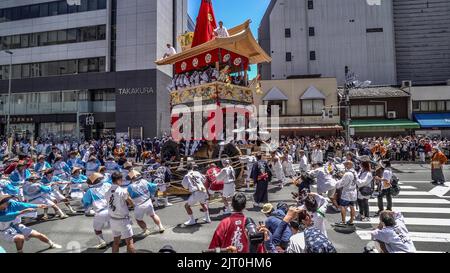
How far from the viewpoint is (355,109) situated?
33188mm

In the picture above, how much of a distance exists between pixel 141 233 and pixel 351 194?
5.61 meters

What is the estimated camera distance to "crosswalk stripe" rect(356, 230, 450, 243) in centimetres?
664

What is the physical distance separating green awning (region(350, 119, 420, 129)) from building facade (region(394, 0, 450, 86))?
11.9 metres

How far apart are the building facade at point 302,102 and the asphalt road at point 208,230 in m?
21.7

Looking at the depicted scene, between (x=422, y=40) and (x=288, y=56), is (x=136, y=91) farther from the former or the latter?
(x=422, y=40)

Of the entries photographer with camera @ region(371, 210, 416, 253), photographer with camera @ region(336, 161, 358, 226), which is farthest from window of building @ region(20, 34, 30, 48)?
photographer with camera @ region(371, 210, 416, 253)

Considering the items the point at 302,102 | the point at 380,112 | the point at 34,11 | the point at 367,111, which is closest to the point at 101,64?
the point at 34,11

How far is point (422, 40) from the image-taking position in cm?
4025

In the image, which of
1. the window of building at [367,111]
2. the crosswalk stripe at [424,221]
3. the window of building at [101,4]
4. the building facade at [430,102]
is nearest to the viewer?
the crosswalk stripe at [424,221]

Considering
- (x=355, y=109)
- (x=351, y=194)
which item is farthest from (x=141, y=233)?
(x=355, y=109)

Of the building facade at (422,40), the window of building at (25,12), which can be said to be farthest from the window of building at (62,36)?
the building facade at (422,40)

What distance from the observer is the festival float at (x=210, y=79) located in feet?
39.9

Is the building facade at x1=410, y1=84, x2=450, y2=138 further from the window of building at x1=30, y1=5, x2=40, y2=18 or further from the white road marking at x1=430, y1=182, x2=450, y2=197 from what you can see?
the window of building at x1=30, y1=5, x2=40, y2=18

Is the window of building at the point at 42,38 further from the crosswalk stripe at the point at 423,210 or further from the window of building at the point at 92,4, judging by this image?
the crosswalk stripe at the point at 423,210
